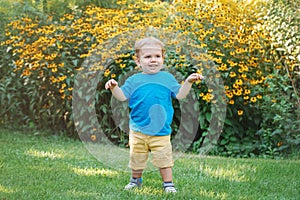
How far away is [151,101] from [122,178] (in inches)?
30.9

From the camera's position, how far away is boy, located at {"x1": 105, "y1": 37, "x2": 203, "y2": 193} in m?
3.28

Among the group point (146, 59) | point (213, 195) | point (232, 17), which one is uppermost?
point (232, 17)

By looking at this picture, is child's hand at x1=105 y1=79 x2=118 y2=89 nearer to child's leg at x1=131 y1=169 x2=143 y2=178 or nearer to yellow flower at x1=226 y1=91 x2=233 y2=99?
child's leg at x1=131 y1=169 x2=143 y2=178

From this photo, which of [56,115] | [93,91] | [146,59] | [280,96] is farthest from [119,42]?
[146,59]

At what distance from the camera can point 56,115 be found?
5941 millimetres

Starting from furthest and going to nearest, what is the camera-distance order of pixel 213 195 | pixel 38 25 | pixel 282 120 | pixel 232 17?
pixel 38 25, pixel 232 17, pixel 282 120, pixel 213 195

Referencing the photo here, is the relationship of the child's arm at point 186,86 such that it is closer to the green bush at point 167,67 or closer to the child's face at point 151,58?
the child's face at point 151,58

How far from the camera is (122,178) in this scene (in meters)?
3.76

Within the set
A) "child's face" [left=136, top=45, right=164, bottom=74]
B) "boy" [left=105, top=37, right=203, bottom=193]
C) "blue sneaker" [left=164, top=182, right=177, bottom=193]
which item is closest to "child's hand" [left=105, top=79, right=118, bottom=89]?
"boy" [left=105, top=37, right=203, bottom=193]

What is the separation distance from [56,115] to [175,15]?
6.12 feet

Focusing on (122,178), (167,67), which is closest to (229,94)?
(167,67)

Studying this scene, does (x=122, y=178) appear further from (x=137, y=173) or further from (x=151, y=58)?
(x=151, y=58)

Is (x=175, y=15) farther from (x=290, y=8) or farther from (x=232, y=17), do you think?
(x=290, y=8)

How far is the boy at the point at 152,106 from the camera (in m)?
3.28
